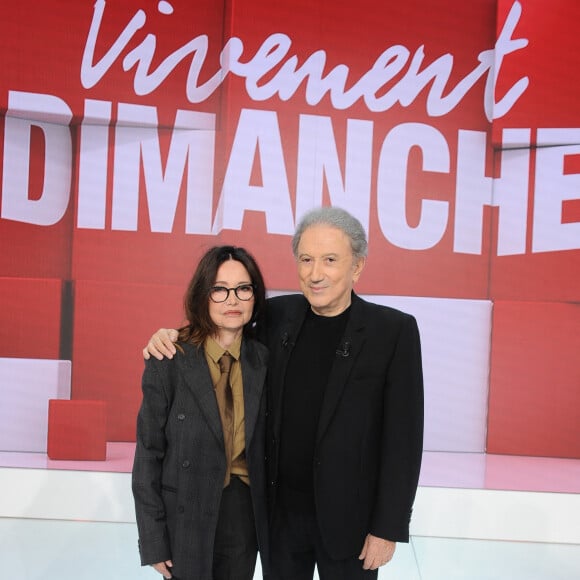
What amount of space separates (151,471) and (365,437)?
0.50 meters

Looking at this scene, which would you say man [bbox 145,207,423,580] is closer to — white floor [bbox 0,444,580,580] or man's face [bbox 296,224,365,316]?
man's face [bbox 296,224,365,316]

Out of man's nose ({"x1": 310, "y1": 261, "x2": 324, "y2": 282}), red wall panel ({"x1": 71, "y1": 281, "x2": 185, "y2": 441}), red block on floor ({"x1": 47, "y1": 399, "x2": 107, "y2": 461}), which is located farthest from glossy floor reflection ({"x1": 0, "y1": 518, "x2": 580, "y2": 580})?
man's nose ({"x1": 310, "y1": 261, "x2": 324, "y2": 282})

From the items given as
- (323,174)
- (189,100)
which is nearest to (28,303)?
(189,100)

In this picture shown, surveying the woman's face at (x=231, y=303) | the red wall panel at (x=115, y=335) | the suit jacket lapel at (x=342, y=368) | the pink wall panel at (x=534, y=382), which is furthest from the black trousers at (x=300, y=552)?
the pink wall panel at (x=534, y=382)

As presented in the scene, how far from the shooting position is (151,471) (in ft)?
5.70

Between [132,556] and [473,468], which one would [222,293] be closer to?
[132,556]

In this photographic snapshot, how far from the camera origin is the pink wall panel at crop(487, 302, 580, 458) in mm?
4523

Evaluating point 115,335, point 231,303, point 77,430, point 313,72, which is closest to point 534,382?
point 313,72

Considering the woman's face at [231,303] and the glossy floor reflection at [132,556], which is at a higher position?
the woman's face at [231,303]

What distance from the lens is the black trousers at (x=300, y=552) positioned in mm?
1851

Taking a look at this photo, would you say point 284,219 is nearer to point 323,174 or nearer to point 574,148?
point 323,174

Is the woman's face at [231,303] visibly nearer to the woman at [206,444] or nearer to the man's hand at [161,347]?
the woman at [206,444]

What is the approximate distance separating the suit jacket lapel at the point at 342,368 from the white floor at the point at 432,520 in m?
1.76

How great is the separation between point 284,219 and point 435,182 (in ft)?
3.09
